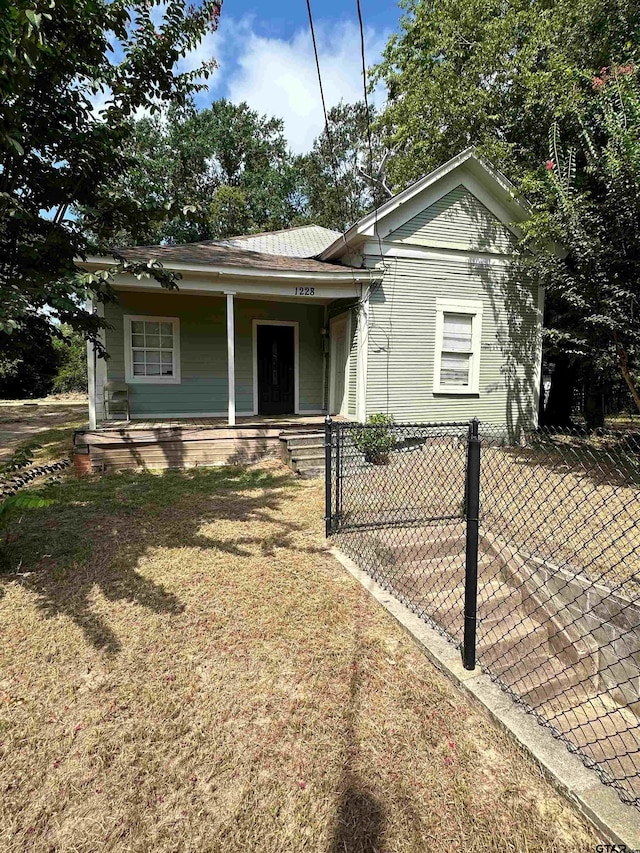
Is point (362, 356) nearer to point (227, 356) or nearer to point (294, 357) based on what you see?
point (294, 357)

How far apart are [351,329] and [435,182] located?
10.3 feet

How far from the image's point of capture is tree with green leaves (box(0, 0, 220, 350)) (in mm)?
2979

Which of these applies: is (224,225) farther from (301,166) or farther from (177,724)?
(177,724)

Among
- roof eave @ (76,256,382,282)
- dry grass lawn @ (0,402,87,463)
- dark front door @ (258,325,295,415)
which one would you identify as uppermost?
roof eave @ (76,256,382,282)

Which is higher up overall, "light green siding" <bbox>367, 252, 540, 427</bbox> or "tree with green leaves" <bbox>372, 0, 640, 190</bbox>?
"tree with green leaves" <bbox>372, 0, 640, 190</bbox>

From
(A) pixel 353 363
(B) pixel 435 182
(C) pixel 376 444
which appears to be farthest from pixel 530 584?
(B) pixel 435 182

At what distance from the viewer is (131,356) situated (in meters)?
8.87

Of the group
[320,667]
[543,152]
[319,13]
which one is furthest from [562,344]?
[320,667]

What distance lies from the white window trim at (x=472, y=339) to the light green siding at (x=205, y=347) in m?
2.69

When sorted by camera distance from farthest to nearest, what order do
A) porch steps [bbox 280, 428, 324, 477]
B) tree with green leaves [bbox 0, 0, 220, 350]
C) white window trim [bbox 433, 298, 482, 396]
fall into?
white window trim [bbox 433, 298, 482, 396]
porch steps [bbox 280, 428, 324, 477]
tree with green leaves [bbox 0, 0, 220, 350]

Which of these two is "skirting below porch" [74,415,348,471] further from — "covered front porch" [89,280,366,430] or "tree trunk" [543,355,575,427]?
"tree trunk" [543,355,575,427]

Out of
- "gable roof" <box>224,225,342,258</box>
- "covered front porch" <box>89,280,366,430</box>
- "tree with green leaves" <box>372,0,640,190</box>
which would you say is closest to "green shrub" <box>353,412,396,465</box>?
"covered front porch" <box>89,280,366,430</box>

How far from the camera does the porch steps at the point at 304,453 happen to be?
7297mm

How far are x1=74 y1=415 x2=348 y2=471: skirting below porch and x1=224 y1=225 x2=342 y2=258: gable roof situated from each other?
14.8ft
